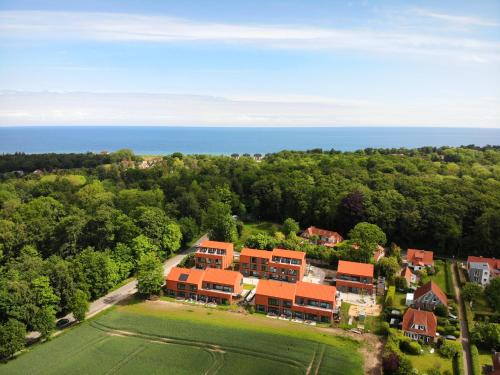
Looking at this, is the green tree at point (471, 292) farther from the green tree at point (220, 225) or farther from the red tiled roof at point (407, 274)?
the green tree at point (220, 225)

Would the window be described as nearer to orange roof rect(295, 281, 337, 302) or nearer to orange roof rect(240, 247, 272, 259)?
orange roof rect(295, 281, 337, 302)

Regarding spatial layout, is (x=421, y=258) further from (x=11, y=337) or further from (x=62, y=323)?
(x=11, y=337)

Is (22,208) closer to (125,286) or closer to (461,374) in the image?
(125,286)

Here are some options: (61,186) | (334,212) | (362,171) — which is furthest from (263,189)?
(61,186)

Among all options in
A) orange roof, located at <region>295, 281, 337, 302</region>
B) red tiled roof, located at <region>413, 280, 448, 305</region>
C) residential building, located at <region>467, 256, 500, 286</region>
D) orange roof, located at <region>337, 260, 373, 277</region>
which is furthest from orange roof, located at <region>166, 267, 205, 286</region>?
residential building, located at <region>467, 256, 500, 286</region>

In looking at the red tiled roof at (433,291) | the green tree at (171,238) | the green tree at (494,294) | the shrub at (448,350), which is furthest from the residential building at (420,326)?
the green tree at (171,238)

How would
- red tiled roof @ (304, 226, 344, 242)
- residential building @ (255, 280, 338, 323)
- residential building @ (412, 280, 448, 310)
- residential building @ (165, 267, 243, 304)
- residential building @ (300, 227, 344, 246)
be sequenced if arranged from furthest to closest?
red tiled roof @ (304, 226, 344, 242) → residential building @ (300, 227, 344, 246) → residential building @ (165, 267, 243, 304) → residential building @ (412, 280, 448, 310) → residential building @ (255, 280, 338, 323)

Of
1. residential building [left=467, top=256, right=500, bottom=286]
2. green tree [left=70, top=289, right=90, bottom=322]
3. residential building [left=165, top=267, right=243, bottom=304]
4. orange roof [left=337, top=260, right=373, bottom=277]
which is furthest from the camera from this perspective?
residential building [left=467, top=256, right=500, bottom=286]
